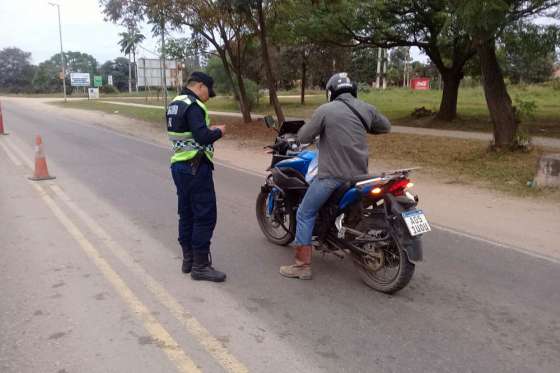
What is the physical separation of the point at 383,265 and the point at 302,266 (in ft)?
2.55

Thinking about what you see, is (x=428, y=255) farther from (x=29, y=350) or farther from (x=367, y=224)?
(x=29, y=350)

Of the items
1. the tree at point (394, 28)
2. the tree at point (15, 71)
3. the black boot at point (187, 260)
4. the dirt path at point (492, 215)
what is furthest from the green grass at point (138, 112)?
the tree at point (15, 71)

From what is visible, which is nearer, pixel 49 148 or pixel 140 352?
pixel 140 352

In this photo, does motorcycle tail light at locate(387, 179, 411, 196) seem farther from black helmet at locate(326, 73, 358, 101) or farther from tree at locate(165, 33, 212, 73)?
tree at locate(165, 33, 212, 73)

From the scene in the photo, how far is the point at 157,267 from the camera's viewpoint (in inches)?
210

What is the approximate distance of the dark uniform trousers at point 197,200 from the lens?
4.79 metres

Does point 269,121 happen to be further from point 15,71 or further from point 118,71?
point 15,71

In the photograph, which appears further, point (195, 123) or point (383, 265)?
point (383, 265)

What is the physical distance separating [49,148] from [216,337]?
12.7 metres

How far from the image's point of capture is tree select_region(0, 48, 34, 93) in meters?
108

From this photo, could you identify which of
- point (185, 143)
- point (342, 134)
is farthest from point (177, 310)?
point (342, 134)

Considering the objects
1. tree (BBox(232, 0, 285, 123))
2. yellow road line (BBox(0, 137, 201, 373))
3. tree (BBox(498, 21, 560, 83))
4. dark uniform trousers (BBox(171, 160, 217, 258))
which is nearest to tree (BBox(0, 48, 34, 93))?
tree (BBox(232, 0, 285, 123))

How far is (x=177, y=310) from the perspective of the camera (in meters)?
4.32

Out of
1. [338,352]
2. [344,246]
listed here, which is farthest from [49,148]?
[338,352]
